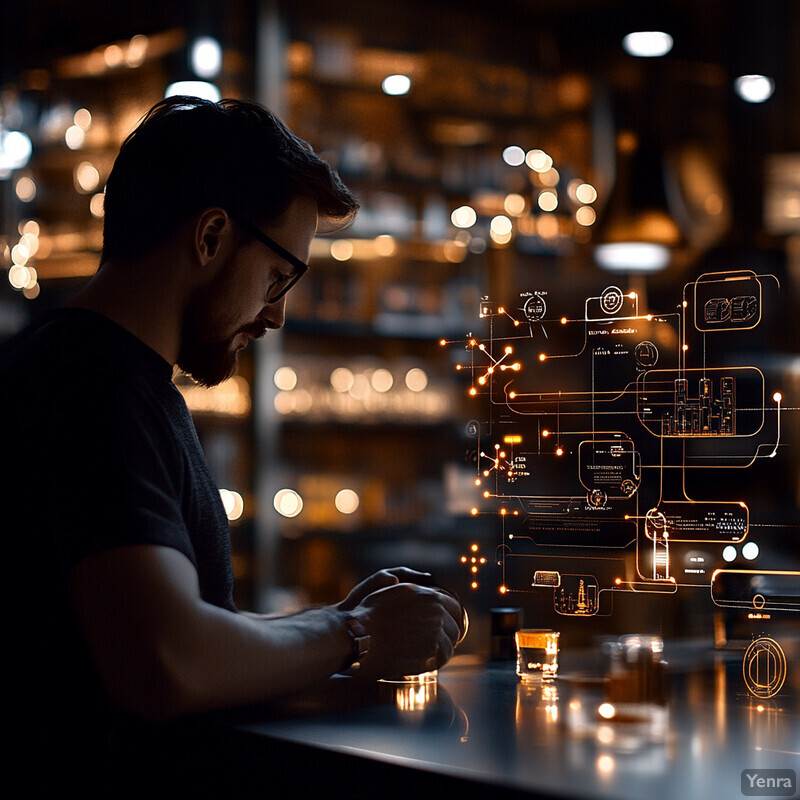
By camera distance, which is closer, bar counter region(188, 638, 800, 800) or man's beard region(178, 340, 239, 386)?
bar counter region(188, 638, 800, 800)

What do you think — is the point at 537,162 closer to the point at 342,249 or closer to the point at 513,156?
the point at 513,156

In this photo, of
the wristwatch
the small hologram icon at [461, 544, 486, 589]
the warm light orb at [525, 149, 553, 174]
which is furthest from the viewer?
the warm light orb at [525, 149, 553, 174]

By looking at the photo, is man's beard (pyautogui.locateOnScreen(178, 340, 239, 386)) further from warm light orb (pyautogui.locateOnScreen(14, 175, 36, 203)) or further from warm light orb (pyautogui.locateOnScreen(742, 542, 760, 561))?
warm light orb (pyautogui.locateOnScreen(14, 175, 36, 203))

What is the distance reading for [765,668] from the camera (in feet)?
4.06

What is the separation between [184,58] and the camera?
3.37 metres

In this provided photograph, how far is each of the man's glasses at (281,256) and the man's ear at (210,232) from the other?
0.06 ft

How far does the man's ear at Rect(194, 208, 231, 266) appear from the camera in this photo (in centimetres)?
124

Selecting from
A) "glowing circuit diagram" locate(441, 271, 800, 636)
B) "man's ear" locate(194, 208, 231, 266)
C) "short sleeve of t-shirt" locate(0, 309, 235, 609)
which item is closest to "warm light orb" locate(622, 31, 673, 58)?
"glowing circuit diagram" locate(441, 271, 800, 636)

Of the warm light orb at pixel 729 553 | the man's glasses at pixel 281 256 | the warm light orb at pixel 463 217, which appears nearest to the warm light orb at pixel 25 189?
the warm light orb at pixel 463 217

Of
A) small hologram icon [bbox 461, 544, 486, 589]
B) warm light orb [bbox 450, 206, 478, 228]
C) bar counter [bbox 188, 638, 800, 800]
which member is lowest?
bar counter [bbox 188, 638, 800, 800]

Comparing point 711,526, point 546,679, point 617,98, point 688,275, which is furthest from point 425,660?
point 617,98

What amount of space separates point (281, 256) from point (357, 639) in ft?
1.65

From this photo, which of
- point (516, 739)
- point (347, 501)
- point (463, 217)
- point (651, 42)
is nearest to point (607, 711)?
point (516, 739)

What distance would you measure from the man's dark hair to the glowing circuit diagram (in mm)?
435
